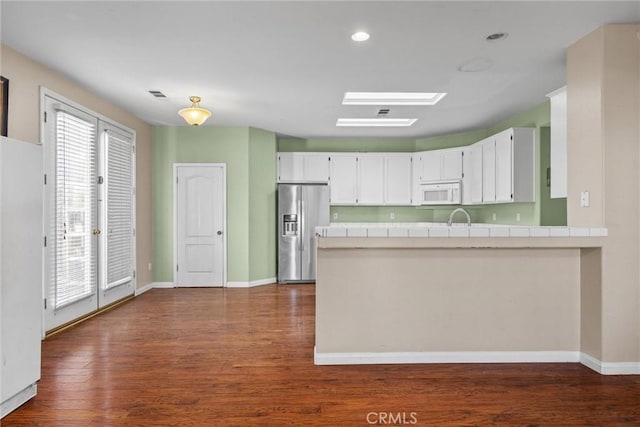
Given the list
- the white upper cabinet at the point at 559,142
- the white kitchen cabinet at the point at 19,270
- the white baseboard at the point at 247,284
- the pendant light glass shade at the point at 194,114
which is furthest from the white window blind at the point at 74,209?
the white upper cabinet at the point at 559,142

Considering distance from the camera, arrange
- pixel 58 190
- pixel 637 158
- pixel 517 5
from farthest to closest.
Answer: pixel 58 190 → pixel 637 158 → pixel 517 5

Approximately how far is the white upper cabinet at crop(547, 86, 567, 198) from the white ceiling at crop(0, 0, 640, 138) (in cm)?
24

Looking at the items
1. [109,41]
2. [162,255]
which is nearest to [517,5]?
[109,41]

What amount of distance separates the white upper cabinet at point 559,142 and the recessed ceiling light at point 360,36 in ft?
6.59

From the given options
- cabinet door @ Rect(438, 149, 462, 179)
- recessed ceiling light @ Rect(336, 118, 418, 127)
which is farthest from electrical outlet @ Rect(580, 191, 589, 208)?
cabinet door @ Rect(438, 149, 462, 179)

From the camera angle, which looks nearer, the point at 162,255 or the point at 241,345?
the point at 241,345

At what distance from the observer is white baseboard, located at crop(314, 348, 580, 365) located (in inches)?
117

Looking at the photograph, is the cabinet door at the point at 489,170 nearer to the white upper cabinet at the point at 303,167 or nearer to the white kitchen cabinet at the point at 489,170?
the white kitchen cabinet at the point at 489,170

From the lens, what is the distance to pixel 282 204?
6.39 meters

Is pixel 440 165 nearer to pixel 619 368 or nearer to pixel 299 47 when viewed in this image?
pixel 299 47

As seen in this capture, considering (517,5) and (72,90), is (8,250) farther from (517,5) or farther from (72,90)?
(517,5)

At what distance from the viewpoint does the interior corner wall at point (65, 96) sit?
3250 mm

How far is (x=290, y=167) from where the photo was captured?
6.69 m

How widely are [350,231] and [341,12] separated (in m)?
1.48
